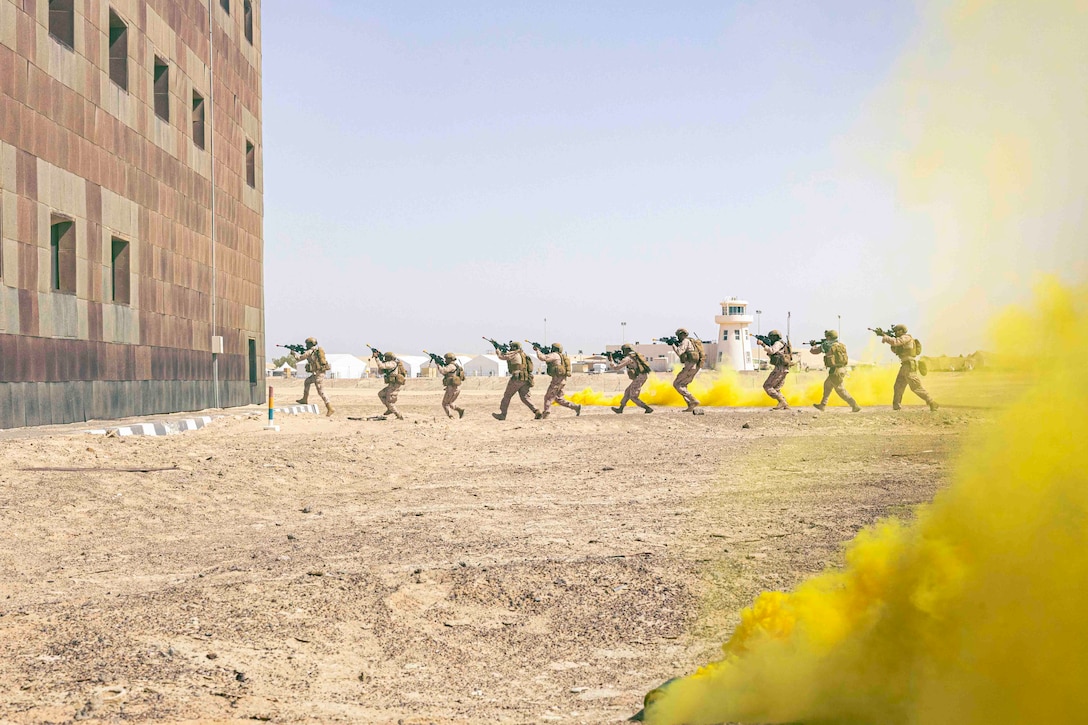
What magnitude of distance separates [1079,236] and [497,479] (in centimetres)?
907

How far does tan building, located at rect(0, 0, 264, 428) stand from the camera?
15.0 metres

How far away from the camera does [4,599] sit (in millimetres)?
5578

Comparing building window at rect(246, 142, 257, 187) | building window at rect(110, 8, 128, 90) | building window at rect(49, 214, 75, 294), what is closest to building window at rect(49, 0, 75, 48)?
building window at rect(110, 8, 128, 90)

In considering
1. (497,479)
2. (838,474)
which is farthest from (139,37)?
(838,474)

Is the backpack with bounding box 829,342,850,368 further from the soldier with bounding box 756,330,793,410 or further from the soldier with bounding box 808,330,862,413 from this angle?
the soldier with bounding box 756,330,793,410

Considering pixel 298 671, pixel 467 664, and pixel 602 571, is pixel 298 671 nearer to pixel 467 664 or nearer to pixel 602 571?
pixel 467 664

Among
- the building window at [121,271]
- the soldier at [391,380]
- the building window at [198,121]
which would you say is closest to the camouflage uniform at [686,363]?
the soldier at [391,380]


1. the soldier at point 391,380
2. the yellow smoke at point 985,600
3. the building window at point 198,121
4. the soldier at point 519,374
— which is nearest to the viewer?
the yellow smoke at point 985,600

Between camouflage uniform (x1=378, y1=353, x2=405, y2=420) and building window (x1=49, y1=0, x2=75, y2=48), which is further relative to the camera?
camouflage uniform (x1=378, y1=353, x2=405, y2=420)

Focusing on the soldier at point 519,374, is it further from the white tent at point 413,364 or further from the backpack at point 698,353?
the white tent at point 413,364

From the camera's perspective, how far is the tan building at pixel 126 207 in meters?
15.0

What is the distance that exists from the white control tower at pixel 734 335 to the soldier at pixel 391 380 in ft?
223

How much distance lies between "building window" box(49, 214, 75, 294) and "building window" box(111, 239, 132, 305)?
240 cm

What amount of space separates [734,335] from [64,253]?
7690 centimetres
